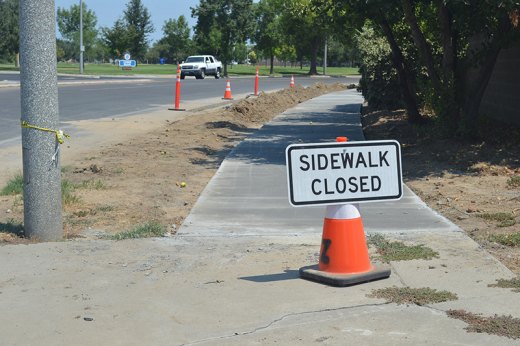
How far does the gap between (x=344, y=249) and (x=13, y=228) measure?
3690 mm

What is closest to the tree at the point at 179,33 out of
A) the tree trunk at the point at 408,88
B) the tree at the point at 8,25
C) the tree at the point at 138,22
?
the tree at the point at 138,22

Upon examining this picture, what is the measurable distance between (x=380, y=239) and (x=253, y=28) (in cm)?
7904

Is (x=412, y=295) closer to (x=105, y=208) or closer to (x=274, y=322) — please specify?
(x=274, y=322)

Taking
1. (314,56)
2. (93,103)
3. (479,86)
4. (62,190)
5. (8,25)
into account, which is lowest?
(93,103)

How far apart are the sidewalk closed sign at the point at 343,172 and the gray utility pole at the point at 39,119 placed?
275cm

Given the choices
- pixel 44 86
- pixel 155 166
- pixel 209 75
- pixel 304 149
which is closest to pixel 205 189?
pixel 155 166

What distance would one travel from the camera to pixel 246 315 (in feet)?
18.6

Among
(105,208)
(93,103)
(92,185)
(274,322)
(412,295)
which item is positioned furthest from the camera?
(93,103)

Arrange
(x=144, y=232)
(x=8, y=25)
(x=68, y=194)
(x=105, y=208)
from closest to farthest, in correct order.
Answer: (x=144, y=232) < (x=105, y=208) < (x=68, y=194) < (x=8, y=25)

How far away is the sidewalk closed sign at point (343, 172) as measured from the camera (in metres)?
6.22

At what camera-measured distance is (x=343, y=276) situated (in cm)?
633

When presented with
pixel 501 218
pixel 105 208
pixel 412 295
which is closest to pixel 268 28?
pixel 105 208

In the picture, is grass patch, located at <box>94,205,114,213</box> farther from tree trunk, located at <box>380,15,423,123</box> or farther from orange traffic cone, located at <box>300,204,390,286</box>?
tree trunk, located at <box>380,15,423,123</box>

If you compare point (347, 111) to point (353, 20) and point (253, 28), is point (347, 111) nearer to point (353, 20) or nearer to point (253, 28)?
point (353, 20)
